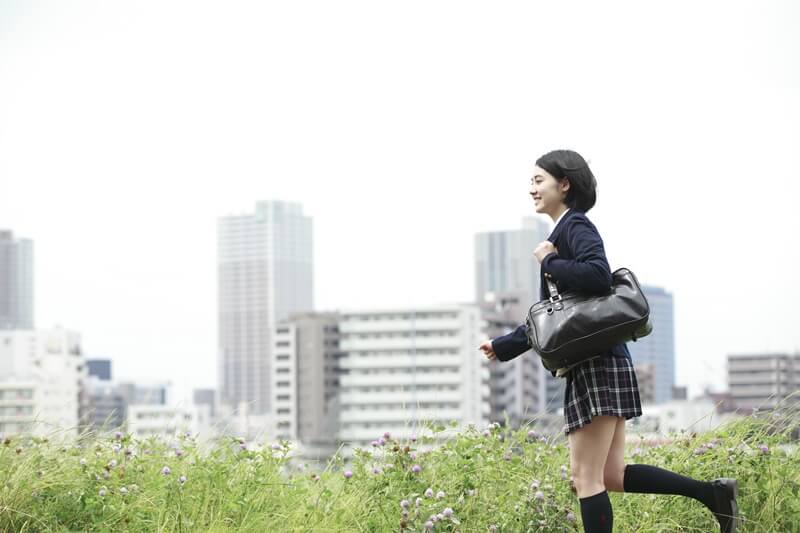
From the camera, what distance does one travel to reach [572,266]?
3211mm

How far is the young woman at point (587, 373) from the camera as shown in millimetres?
3240

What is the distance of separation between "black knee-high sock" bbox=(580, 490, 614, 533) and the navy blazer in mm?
441

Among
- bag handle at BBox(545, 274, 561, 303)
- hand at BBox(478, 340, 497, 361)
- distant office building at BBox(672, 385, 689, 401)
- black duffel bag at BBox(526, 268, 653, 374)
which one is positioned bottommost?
distant office building at BBox(672, 385, 689, 401)

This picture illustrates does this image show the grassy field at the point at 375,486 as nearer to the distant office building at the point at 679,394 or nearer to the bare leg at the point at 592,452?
the bare leg at the point at 592,452

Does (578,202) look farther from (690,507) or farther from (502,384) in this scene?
(502,384)

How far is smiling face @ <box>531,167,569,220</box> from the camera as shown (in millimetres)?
3441

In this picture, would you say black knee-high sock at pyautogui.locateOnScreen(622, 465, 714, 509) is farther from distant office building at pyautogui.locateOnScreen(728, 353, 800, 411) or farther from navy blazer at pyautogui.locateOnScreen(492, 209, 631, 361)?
distant office building at pyautogui.locateOnScreen(728, 353, 800, 411)

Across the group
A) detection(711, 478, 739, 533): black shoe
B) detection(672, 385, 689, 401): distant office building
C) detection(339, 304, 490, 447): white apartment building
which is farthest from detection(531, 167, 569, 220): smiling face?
detection(672, 385, 689, 401): distant office building

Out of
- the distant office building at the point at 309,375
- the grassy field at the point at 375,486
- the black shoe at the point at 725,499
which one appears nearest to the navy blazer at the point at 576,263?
the black shoe at the point at 725,499

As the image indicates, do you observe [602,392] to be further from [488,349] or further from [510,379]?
[510,379]

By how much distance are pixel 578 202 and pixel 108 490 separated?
6.55 ft

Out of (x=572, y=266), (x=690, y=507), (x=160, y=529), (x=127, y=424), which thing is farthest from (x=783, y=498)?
(x=127, y=424)

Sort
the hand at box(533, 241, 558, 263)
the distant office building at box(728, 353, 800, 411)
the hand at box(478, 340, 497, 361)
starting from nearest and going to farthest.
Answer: the hand at box(533, 241, 558, 263), the hand at box(478, 340, 497, 361), the distant office building at box(728, 353, 800, 411)

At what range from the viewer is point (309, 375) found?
142750 millimetres
